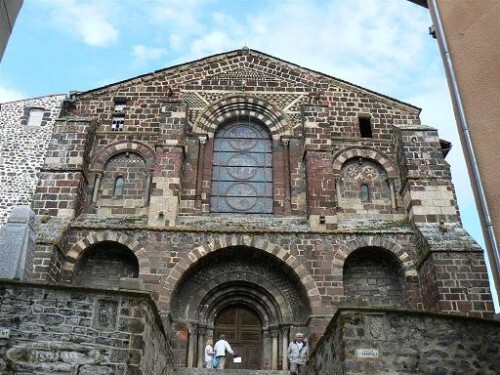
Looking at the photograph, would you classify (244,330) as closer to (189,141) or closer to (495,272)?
(189,141)

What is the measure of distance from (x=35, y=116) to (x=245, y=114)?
7.14 metres

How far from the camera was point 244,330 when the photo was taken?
1530 centimetres

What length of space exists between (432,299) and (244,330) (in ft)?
16.1

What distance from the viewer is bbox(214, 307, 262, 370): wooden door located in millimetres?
14844

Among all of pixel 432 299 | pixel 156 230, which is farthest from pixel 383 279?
pixel 156 230

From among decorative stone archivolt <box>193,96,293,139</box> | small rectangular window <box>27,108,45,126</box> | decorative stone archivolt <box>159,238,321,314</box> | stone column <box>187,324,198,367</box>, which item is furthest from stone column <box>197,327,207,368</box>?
small rectangular window <box>27,108,45,126</box>

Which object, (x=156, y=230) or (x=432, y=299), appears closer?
(x=432, y=299)

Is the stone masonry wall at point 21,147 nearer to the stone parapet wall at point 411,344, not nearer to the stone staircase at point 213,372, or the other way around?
the stone staircase at point 213,372

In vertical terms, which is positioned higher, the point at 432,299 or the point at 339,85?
the point at 339,85

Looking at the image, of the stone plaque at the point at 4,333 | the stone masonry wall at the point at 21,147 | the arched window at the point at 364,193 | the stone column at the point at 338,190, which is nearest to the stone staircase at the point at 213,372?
the stone plaque at the point at 4,333

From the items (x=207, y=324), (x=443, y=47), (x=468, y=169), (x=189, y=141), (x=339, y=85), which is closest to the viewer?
(x=468, y=169)

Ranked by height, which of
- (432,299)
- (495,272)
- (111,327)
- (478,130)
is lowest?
(111,327)

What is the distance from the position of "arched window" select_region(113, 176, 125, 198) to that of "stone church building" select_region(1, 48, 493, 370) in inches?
1.1

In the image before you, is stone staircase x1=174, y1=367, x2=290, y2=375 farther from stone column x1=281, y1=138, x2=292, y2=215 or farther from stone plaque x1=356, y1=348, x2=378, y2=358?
stone column x1=281, y1=138, x2=292, y2=215
